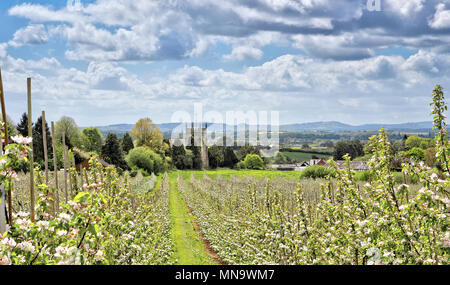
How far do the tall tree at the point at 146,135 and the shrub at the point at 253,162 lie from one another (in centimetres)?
1524

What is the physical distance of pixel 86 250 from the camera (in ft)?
12.0

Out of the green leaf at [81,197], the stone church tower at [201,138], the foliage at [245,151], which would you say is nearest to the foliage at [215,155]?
the stone church tower at [201,138]

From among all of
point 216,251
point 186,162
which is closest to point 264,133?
point 186,162

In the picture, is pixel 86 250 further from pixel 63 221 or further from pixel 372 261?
pixel 372 261

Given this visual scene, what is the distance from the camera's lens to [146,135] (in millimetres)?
57875

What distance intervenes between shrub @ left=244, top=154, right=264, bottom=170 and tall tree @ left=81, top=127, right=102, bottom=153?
77.7ft

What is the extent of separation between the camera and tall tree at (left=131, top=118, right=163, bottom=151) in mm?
57531

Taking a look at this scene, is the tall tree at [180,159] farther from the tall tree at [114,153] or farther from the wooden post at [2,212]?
the wooden post at [2,212]


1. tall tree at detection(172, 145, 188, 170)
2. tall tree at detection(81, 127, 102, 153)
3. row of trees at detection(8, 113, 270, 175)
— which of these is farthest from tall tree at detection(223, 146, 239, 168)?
tall tree at detection(81, 127, 102, 153)

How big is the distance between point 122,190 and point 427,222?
5.68 m

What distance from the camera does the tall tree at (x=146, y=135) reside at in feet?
189

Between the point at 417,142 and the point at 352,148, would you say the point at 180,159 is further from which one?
the point at 417,142
